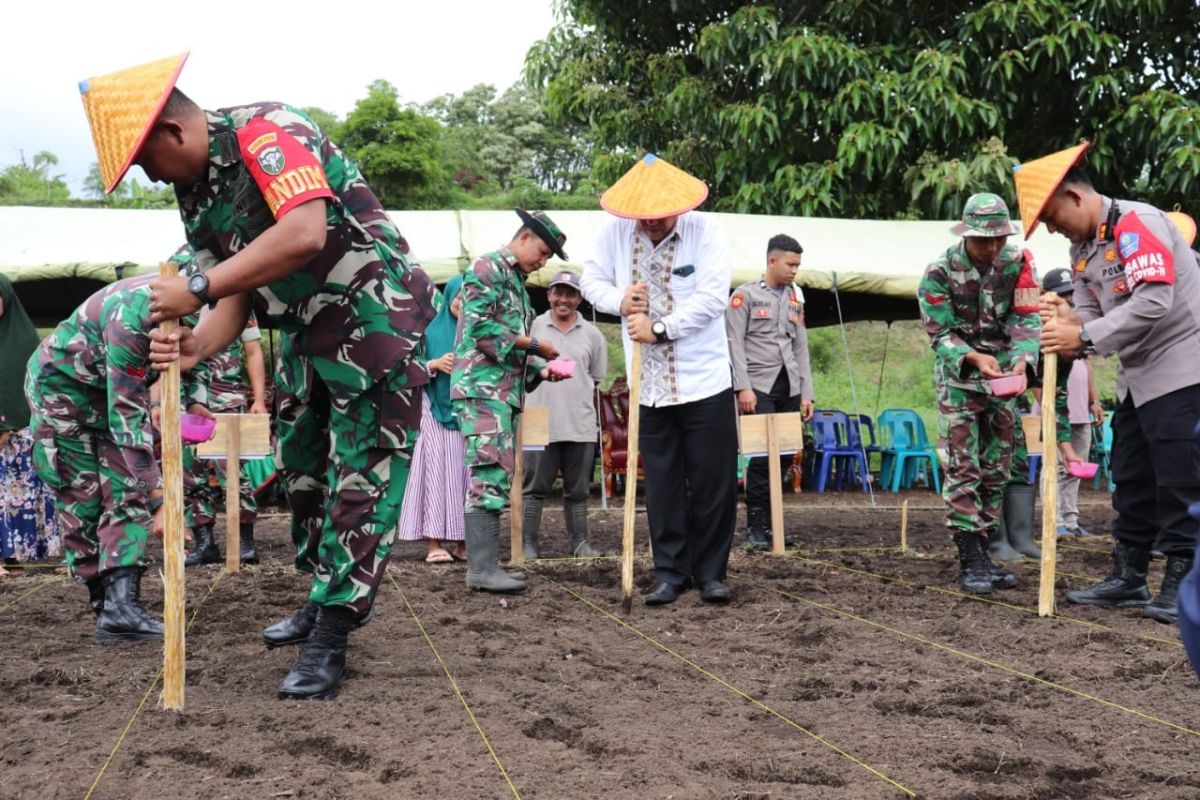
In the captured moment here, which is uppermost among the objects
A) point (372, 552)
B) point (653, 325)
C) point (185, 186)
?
point (185, 186)

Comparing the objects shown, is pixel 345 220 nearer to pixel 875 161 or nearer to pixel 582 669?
pixel 582 669

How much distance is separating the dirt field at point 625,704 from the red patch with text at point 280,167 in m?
1.37

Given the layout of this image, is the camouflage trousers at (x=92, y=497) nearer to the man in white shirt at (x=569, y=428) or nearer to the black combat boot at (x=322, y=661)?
the black combat boot at (x=322, y=661)

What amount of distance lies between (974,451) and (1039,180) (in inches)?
51.9

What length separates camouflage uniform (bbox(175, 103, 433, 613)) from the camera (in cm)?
305

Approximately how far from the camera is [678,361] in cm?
491

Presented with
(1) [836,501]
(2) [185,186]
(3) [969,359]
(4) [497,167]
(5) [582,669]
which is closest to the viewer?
(2) [185,186]

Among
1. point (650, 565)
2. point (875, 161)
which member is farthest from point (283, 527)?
point (875, 161)

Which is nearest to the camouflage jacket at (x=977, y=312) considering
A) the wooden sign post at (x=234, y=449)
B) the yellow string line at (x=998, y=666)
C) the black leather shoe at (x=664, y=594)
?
the yellow string line at (x=998, y=666)

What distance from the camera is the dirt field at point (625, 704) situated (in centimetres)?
258

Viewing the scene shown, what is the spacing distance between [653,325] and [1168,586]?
2311mm

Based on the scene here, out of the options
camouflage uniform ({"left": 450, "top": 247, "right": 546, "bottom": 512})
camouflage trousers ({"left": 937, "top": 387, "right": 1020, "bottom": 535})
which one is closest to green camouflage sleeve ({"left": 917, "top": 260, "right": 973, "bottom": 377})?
camouflage trousers ({"left": 937, "top": 387, "right": 1020, "bottom": 535})

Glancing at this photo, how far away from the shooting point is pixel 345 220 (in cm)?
317

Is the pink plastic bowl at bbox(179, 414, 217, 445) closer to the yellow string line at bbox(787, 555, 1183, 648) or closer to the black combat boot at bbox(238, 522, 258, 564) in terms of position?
the black combat boot at bbox(238, 522, 258, 564)
